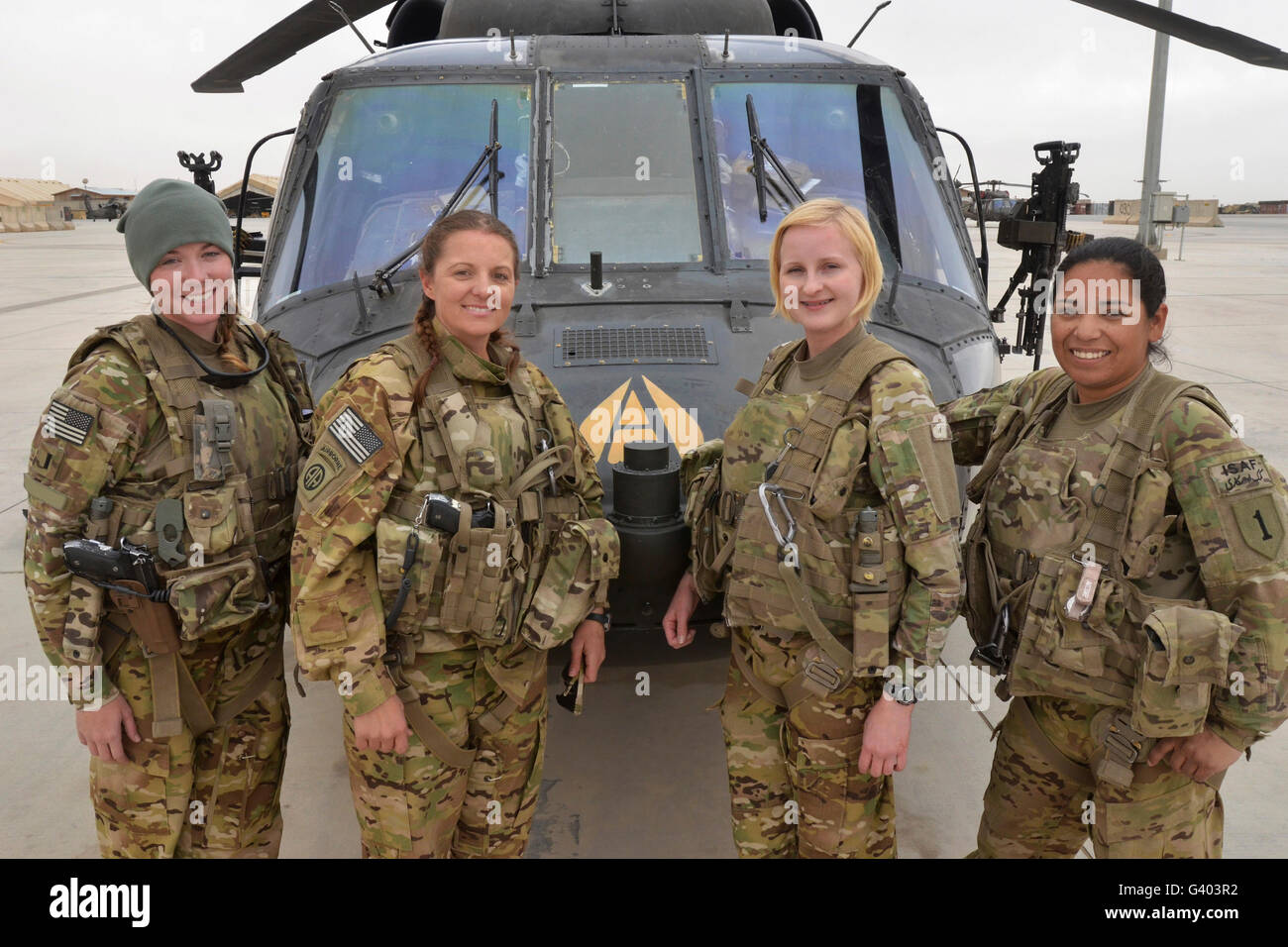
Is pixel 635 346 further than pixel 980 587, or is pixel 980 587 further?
pixel 635 346

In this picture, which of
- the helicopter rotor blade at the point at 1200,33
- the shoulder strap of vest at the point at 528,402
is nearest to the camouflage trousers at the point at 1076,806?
the shoulder strap of vest at the point at 528,402

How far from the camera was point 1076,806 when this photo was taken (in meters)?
2.22

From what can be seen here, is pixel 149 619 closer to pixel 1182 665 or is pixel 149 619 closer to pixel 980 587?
pixel 980 587

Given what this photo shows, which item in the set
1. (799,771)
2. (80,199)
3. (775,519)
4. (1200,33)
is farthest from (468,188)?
(80,199)

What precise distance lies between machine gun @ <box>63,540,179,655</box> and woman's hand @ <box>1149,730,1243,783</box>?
2.19 meters

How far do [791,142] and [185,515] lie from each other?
271cm

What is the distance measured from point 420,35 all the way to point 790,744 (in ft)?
16.8

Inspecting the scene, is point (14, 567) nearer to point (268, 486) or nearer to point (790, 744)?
point (268, 486)

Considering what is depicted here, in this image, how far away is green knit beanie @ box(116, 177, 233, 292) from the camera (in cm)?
210

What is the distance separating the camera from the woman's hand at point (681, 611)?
2.46 metres

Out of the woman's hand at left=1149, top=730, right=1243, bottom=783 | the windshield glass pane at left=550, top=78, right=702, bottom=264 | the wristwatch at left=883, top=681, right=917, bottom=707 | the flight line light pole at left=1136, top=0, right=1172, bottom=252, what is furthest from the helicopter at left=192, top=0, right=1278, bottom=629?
the flight line light pole at left=1136, top=0, right=1172, bottom=252
